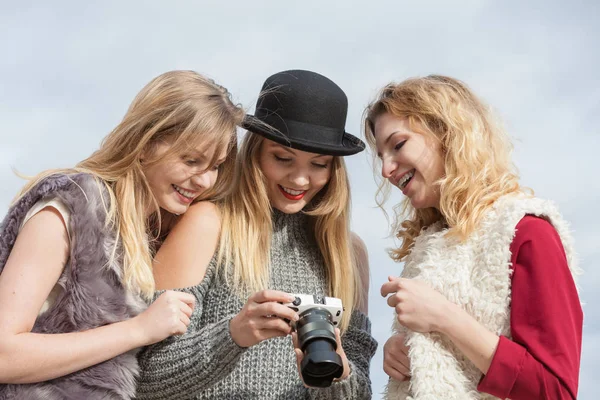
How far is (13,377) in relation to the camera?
2701mm

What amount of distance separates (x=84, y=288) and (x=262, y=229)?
906mm

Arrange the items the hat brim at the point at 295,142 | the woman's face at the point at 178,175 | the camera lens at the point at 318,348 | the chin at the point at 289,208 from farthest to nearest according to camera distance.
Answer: the chin at the point at 289,208
the hat brim at the point at 295,142
the woman's face at the point at 178,175
the camera lens at the point at 318,348

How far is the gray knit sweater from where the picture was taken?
10.1 ft

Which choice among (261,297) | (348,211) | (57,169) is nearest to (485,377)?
(261,297)

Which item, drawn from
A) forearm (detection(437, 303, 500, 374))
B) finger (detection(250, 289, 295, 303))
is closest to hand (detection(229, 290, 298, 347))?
finger (detection(250, 289, 295, 303))

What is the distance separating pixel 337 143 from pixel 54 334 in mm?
1479

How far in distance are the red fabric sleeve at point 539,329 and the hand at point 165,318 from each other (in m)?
1.14

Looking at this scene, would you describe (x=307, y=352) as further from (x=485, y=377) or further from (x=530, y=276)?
(x=530, y=276)

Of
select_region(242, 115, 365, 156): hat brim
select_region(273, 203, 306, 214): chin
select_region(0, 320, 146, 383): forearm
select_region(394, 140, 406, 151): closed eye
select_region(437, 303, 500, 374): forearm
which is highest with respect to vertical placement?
select_region(394, 140, 406, 151): closed eye

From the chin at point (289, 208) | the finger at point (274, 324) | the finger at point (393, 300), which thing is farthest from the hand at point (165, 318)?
the finger at point (393, 300)

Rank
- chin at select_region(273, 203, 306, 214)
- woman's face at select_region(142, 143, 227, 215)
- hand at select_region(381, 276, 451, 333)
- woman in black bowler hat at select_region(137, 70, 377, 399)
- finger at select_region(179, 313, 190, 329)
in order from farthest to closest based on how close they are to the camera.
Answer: chin at select_region(273, 203, 306, 214) < woman's face at select_region(142, 143, 227, 215) < woman in black bowler hat at select_region(137, 70, 377, 399) < finger at select_region(179, 313, 190, 329) < hand at select_region(381, 276, 451, 333)

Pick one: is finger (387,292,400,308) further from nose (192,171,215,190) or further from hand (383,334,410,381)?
nose (192,171,215,190)

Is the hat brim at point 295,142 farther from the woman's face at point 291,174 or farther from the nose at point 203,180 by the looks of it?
the nose at point 203,180

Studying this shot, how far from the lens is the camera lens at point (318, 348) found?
8.78 feet
